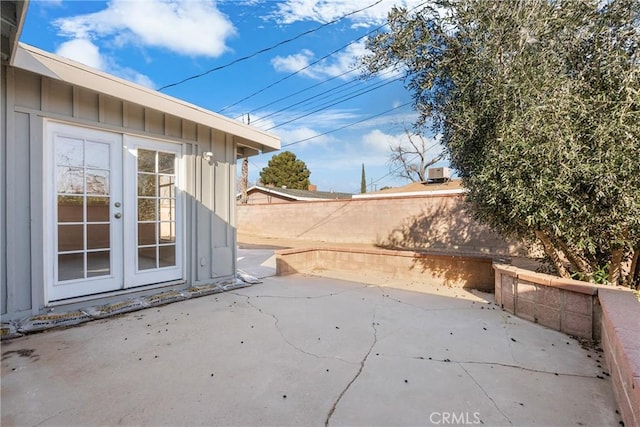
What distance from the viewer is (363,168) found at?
33.7 m

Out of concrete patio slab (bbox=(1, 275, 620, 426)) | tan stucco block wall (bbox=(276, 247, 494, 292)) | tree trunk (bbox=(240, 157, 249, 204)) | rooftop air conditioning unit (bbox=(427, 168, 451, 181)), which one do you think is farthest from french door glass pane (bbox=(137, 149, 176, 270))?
tree trunk (bbox=(240, 157, 249, 204))

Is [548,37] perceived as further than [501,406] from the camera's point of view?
Yes

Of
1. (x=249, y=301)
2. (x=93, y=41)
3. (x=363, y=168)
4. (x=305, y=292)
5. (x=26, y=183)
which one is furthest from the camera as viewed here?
(x=363, y=168)

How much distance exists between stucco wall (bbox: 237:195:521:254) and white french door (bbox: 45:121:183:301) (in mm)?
5854

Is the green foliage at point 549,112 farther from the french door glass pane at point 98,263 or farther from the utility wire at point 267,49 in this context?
the french door glass pane at point 98,263

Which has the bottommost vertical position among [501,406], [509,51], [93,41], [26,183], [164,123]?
[501,406]

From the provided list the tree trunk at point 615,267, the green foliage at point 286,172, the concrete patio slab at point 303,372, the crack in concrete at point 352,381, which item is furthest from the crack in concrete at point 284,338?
the green foliage at point 286,172

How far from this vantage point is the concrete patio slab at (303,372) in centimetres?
187

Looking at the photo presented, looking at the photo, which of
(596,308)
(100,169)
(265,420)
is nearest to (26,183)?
(100,169)

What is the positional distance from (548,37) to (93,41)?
349 inches

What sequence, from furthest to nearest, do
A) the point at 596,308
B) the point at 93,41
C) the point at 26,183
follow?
the point at 93,41
the point at 26,183
the point at 596,308

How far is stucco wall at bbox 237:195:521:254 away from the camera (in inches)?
344

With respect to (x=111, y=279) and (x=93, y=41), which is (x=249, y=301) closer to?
(x=111, y=279)

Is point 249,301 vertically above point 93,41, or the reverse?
point 93,41
